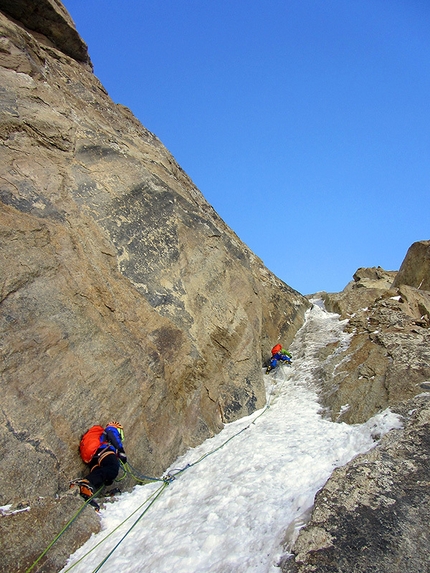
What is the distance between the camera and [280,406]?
48.7ft

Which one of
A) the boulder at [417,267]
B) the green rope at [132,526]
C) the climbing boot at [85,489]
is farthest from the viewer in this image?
the boulder at [417,267]

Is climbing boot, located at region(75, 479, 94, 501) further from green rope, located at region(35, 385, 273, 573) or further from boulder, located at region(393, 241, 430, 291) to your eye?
boulder, located at region(393, 241, 430, 291)

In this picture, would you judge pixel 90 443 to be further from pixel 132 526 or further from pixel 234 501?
pixel 234 501

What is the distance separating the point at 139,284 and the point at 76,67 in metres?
11.8

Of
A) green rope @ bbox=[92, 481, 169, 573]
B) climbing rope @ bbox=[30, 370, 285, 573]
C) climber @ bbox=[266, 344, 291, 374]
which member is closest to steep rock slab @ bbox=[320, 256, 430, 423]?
climber @ bbox=[266, 344, 291, 374]

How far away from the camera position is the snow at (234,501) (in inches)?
277

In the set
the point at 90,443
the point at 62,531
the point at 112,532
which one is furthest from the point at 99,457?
the point at 62,531

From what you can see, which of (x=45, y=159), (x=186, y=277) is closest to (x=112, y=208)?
(x=45, y=159)

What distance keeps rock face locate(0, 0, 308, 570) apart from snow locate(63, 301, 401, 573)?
1.03 m

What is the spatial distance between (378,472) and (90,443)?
20.2 ft

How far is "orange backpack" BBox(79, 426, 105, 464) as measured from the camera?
9234 millimetres

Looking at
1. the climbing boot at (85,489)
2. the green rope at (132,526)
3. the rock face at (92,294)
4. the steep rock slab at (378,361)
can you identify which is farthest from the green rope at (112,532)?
the steep rock slab at (378,361)

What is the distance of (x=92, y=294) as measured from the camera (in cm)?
1138

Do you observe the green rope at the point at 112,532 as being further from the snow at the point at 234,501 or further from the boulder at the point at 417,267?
the boulder at the point at 417,267
